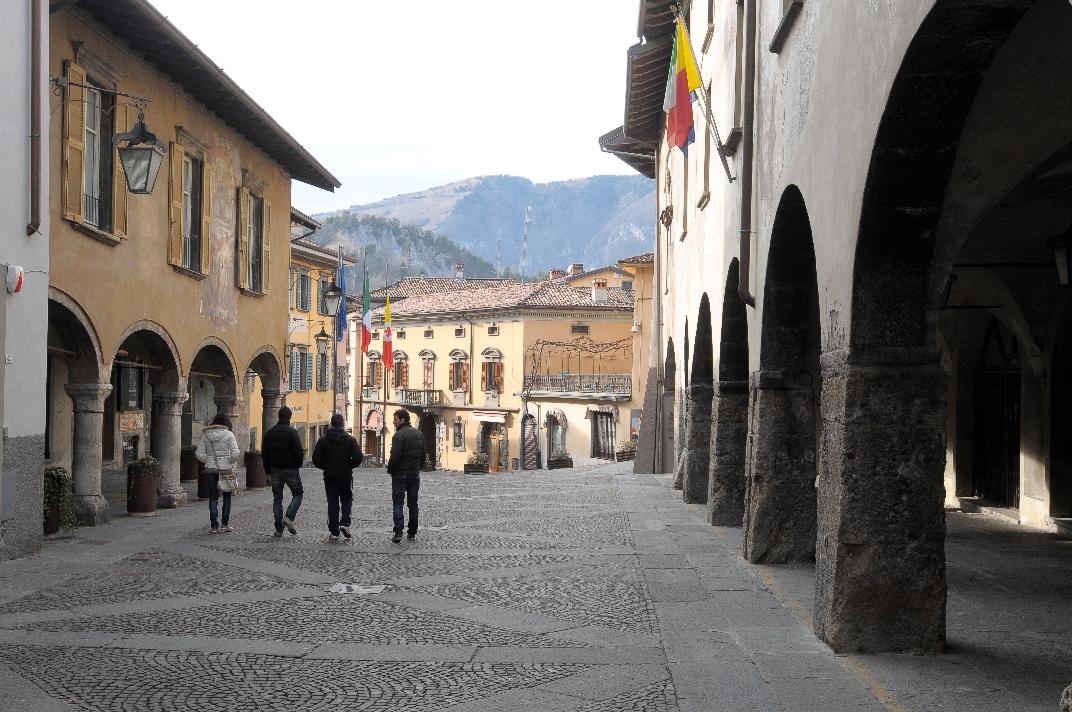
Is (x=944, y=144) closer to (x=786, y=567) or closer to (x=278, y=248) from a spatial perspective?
(x=786, y=567)

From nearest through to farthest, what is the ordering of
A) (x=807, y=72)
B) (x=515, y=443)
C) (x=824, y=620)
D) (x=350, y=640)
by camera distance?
(x=824, y=620) < (x=350, y=640) < (x=807, y=72) < (x=515, y=443)

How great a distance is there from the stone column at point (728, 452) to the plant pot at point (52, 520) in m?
7.88

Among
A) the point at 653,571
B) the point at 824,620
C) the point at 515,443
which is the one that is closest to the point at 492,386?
the point at 515,443

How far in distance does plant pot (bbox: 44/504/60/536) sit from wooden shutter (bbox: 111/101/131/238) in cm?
391

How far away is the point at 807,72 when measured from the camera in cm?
806

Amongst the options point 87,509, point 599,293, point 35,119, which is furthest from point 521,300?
point 35,119

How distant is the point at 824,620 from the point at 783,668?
672 mm

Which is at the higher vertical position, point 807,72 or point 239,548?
point 807,72

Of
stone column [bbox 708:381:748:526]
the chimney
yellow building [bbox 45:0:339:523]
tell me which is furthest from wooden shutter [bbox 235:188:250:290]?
the chimney

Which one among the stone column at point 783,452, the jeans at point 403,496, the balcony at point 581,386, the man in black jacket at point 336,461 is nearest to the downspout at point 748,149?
the stone column at point 783,452

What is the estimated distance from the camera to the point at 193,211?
1822cm

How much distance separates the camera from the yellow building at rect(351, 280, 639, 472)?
47062 millimetres

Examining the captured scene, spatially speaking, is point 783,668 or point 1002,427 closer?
point 783,668

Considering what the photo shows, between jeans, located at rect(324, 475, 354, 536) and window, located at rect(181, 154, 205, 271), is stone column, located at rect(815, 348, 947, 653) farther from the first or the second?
window, located at rect(181, 154, 205, 271)
